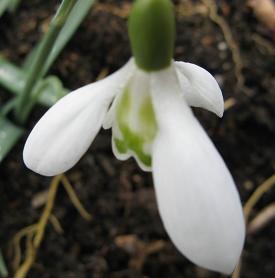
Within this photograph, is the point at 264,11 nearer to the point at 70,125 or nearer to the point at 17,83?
the point at 17,83

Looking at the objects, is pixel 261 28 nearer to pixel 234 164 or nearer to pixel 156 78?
pixel 234 164

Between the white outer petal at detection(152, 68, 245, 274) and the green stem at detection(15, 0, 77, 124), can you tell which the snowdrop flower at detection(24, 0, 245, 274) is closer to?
the white outer petal at detection(152, 68, 245, 274)

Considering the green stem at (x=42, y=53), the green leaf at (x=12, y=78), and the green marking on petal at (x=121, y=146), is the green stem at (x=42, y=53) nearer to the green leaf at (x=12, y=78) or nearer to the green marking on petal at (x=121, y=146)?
the green leaf at (x=12, y=78)

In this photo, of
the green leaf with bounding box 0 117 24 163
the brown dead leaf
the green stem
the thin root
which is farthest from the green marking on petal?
the brown dead leaf

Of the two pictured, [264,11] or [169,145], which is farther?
[264,11]

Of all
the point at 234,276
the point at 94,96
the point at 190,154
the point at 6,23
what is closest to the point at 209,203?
the point at 190,154

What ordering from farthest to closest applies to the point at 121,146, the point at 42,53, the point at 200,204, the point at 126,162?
the point at 126,162 → the point at 42,53 → the point at 121,146 → the point at 200,204

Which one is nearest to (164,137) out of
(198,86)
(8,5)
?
(198,86)
